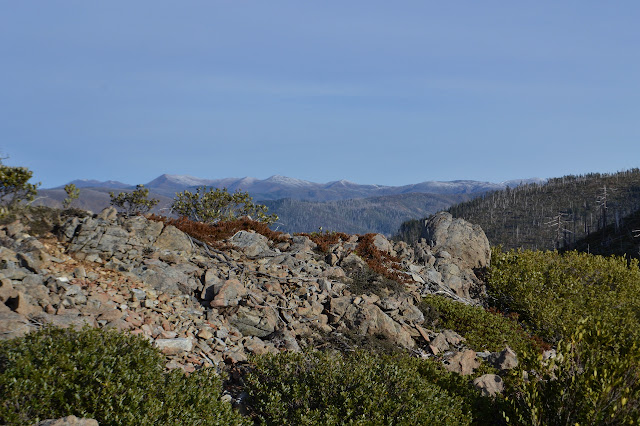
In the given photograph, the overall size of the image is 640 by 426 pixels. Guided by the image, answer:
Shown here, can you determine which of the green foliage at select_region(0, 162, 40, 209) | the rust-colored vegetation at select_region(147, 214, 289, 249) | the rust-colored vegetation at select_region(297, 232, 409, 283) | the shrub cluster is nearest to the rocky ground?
the rust-colored vegetation at select_region(147, 214, 289, 249)

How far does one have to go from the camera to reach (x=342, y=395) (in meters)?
8.13

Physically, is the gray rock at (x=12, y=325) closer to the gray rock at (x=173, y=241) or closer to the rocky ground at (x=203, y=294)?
the rocky ground at (x=203, y=294)

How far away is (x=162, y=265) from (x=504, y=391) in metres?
10.4

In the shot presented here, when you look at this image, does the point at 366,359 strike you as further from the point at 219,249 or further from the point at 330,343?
the point at 219,249

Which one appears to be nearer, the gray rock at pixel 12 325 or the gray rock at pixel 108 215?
the gray rock at pixel 12 325

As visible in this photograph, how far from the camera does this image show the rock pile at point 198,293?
1084 centimetres

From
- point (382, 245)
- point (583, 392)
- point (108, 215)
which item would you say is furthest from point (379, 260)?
point (583, 392)

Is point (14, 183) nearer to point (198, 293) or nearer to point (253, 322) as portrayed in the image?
point (198, 293)

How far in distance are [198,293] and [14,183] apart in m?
13.7

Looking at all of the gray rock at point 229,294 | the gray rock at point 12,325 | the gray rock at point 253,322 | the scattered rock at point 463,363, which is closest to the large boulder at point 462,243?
the scattered rock at point 463,363

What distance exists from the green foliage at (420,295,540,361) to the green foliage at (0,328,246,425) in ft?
36.5

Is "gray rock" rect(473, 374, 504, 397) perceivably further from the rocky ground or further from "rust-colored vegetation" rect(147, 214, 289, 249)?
"rust-colored vegetation" rect(147, 214, 289, 249)

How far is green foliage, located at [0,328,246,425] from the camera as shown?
21.8 feet

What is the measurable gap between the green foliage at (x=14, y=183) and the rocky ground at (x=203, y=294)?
7.38 m
